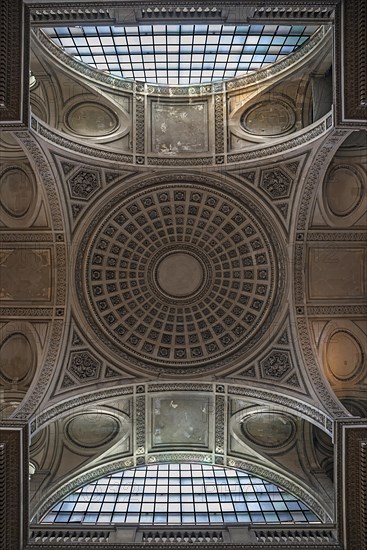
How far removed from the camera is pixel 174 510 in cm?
2064

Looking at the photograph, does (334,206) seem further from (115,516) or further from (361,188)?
(115,516)

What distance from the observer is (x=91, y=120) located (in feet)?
71.4

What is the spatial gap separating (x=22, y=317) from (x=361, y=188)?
589 inches

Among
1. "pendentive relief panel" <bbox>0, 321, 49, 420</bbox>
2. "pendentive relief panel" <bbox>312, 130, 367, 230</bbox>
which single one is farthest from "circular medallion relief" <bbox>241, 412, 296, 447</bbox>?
"pendentive relief panel" <bbox>0, 321, 49, 420</bbox>

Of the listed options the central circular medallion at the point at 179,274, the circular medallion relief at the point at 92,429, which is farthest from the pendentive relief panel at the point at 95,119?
the circular medallion relief at the point at 92,429

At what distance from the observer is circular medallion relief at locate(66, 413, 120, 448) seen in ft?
74.7

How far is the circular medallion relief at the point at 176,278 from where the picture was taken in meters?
22.4

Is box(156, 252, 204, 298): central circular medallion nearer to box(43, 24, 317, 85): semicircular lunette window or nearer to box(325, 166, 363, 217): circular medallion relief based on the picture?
box(325, 166, 363, 217): circular medallion relief

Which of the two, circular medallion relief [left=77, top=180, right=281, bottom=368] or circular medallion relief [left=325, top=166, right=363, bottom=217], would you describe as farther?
circular medallion relief [left=77, top=180, right=281, bottom=368]

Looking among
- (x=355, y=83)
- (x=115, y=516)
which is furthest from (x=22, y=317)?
(x=355, y=83)

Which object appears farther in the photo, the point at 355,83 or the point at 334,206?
the point at 334,206

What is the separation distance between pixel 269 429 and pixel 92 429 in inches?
301

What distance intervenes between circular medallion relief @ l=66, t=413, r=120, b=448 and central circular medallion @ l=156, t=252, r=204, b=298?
6.16 meters

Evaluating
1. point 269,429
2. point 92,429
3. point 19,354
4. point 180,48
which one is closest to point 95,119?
point 180,48
